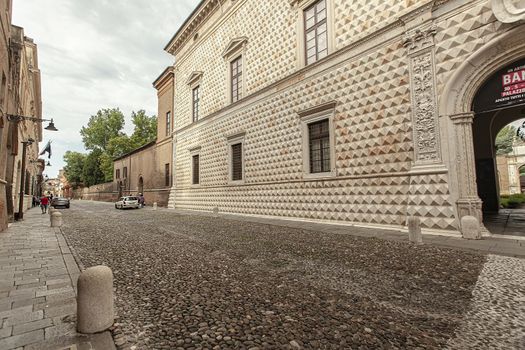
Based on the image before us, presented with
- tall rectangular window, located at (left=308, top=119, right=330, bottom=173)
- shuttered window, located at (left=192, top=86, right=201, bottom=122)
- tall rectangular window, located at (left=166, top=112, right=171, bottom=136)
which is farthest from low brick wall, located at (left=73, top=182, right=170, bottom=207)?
tall rectangular window, located at (left=308, top=119, right=330, bottom=173)

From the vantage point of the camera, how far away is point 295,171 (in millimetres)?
11461

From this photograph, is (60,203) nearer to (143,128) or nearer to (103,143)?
(143,128)

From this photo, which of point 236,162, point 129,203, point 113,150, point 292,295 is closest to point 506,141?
point 236,162

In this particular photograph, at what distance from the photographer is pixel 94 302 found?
236 cm

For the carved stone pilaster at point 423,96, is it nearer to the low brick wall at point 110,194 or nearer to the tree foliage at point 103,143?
the low brick wall at point 110,194

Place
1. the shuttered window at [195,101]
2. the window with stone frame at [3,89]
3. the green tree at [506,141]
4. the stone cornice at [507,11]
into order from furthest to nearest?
1. the green tree at [506,141]
2. the shuttered window at [195,101]
3. the window with stone frame at [3,89]
4. the stone cornice at [507,11]

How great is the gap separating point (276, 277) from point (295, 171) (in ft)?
25.9

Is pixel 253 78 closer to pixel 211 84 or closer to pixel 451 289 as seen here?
pixel 211 84

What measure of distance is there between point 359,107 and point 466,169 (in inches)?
145

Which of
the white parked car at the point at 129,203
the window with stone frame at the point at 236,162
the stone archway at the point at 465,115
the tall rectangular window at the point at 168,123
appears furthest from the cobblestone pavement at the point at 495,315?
the white parked car at the point at 129,203

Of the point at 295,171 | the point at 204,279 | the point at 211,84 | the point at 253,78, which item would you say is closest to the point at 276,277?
the point at 204,279

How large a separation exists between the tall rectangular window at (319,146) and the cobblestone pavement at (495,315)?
6.86 metres

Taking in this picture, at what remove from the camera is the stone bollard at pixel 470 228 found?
635cm

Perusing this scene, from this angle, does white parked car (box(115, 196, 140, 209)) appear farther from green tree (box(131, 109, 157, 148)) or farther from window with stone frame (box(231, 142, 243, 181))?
green tree (box(131, 109, 157, 148))
